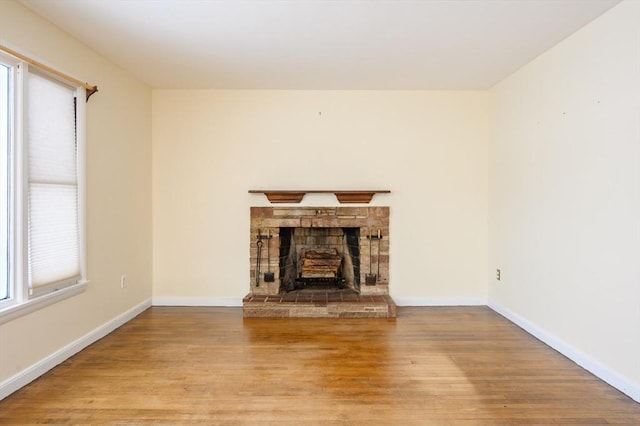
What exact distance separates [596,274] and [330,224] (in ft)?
7.98

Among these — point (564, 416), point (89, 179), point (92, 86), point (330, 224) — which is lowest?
point (564, 416)

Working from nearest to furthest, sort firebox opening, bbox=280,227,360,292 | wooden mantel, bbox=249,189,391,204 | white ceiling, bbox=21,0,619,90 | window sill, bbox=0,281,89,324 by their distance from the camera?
window sill, bbox=0,281,89,324 → white ceiling, bbox=21,0,619,90 → wooden mantel, bbox=249,189,391,204 → firebox opening, bbox=280,227,360,292

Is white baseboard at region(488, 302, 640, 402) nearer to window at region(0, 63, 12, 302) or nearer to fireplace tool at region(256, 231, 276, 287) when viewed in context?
fireplace tool at region(256, 231, 276, 287)

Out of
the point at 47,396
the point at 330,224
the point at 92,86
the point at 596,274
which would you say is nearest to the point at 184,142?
the point at 92,86

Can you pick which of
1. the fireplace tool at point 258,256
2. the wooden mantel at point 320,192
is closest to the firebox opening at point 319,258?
the fireplace tool at point 258,256

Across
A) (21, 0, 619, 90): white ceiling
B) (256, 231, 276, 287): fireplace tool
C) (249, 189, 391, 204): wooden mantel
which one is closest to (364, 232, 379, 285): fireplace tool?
(249, 189, 391, 204): wooden mantel

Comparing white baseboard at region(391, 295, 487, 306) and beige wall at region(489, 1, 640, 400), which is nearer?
beige wall at region(489, 1, 640, 400)

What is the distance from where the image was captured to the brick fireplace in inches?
148

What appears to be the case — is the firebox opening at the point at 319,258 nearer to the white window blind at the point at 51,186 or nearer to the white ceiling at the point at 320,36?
the white ceiling at the point at 320,36

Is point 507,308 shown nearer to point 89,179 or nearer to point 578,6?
point 578,6

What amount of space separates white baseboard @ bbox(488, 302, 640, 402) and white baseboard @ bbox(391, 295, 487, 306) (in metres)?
0.47

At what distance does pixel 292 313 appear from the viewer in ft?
12.3

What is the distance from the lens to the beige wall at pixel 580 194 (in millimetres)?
2246

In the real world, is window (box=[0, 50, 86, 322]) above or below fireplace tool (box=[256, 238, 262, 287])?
above
